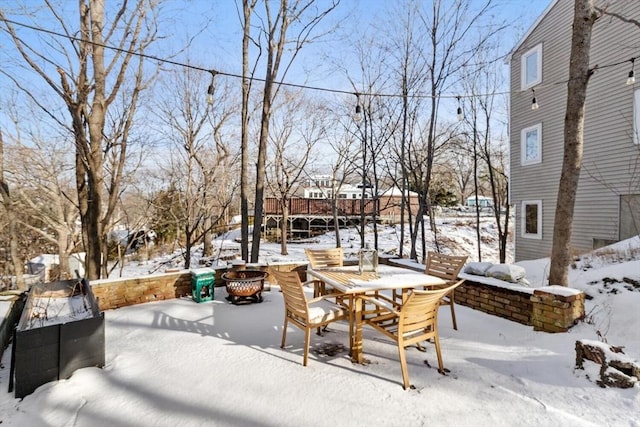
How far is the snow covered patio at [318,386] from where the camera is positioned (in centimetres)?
208

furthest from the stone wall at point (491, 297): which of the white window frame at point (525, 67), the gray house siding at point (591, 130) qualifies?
the white window frame at point (525, 67)

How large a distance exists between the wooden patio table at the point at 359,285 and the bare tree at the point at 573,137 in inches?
79.1

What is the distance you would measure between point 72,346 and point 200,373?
1005 millimetres

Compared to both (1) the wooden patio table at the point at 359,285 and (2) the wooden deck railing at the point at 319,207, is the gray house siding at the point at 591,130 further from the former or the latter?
(2) the wooden deck railing at the point at 319,207

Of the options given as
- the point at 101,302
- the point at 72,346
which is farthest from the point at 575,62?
the point at 101,302

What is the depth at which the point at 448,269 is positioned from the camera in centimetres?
396

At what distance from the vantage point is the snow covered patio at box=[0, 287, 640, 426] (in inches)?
81.7

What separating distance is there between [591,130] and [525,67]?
3.18m

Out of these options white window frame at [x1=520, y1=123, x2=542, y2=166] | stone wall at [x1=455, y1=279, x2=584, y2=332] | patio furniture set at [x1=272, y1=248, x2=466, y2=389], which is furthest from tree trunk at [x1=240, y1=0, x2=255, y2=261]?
white window frame at [x1=520, y1=123, x2=542, y2=166]

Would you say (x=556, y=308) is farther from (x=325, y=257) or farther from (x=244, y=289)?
(x=244, y=289)

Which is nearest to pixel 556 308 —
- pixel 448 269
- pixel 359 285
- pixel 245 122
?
pixel 448 269

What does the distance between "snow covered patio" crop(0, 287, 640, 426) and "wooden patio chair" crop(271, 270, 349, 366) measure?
32 centimetres

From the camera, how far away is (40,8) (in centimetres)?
568

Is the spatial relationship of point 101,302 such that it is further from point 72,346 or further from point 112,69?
point 112,69
